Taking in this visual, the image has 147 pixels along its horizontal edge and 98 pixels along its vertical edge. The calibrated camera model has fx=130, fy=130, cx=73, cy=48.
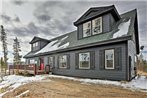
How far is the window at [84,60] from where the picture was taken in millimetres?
11086

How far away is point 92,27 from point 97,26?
0.55 meters

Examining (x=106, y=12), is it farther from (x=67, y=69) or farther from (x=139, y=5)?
(x=67, y=69)

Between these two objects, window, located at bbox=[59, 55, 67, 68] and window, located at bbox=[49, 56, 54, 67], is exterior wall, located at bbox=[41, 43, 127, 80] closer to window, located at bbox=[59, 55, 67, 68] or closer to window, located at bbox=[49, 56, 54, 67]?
window, located at bbox=[59, 55, 67, 68]

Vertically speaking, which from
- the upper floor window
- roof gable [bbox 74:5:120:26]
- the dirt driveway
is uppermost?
roof gable [bbox 74:5:120:26]

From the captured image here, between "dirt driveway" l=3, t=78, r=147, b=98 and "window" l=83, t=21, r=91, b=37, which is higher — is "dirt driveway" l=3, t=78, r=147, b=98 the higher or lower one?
the lower one

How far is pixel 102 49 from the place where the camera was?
1002 cm

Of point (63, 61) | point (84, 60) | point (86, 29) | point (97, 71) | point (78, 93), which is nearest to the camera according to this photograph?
point (78, 93)

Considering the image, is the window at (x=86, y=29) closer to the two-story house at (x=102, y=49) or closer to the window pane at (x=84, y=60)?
the two-story house at (x=102, y=49)

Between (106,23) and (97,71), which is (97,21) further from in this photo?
(97,71)

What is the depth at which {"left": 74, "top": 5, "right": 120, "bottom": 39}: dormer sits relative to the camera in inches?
428

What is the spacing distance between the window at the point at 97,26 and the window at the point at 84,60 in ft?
7.17

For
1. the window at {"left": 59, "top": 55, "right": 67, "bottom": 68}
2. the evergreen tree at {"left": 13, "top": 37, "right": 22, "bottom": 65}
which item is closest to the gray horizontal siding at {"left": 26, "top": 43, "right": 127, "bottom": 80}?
the window at {"left": 59, "top": 55, "right": 67, "bottom": 68}


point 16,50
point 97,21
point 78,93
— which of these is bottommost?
point 78,93

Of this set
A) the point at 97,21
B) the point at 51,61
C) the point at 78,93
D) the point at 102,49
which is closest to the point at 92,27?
the point at 97,21
